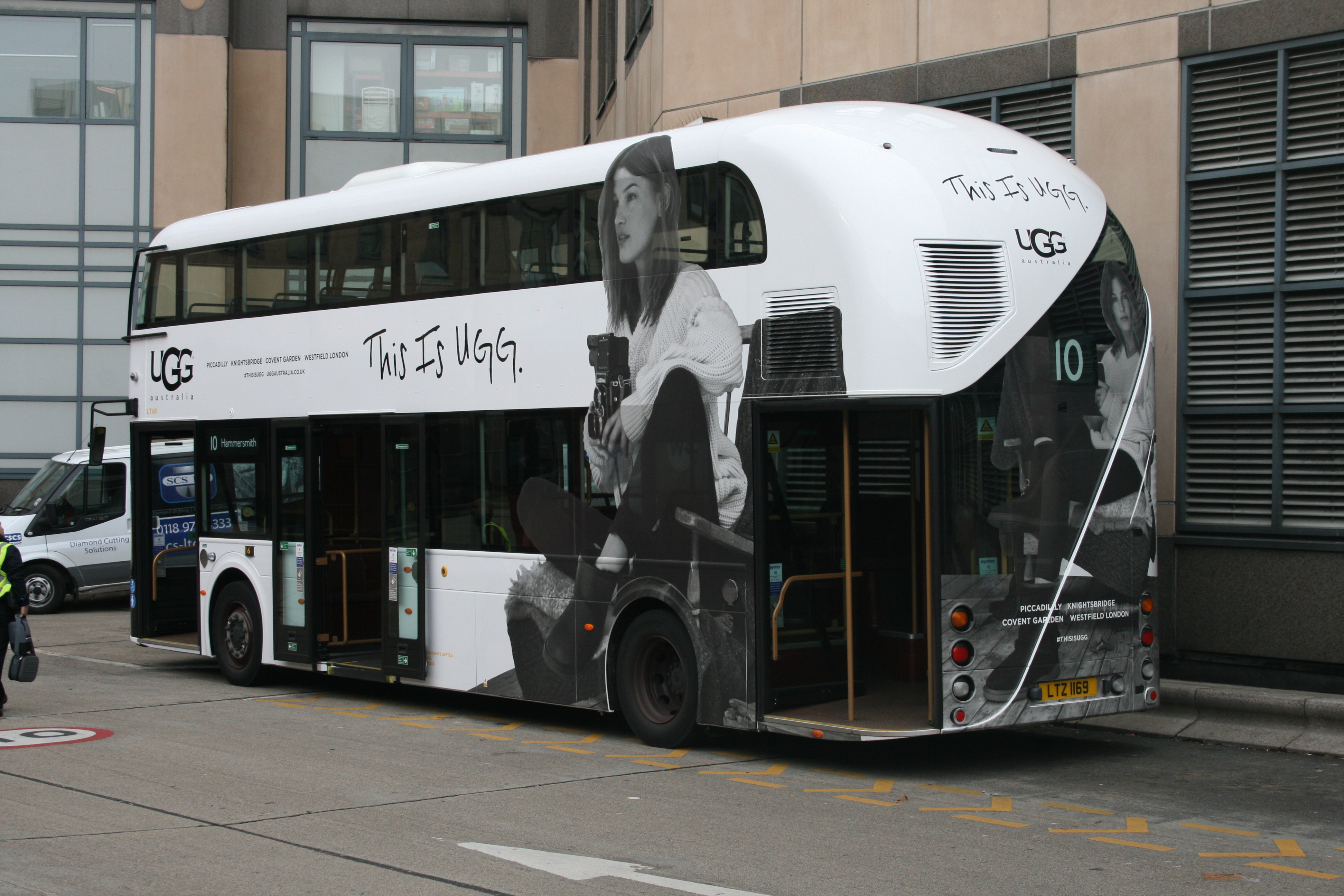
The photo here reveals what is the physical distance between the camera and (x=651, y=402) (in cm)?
1034

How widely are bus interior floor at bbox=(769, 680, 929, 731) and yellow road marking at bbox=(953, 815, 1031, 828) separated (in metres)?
0.81

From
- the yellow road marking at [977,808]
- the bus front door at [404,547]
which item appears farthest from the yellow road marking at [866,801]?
the bus front door at [404,547]

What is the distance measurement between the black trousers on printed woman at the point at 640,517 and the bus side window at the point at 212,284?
4730 millimetres

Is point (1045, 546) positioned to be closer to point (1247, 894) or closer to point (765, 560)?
point (765, 560)

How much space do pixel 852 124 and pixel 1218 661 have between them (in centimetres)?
592

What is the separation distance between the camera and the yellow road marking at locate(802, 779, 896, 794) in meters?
8.91

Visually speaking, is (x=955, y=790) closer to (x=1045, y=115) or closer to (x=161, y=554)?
(x=1045, y=115)

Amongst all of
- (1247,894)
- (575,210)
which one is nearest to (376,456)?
(575,210)

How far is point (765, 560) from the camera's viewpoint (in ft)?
31.4

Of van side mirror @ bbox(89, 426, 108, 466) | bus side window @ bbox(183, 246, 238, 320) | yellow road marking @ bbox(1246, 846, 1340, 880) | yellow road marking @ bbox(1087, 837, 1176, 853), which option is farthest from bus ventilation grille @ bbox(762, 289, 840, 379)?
van side mirror @ bbox(89, 426, 108, 466)

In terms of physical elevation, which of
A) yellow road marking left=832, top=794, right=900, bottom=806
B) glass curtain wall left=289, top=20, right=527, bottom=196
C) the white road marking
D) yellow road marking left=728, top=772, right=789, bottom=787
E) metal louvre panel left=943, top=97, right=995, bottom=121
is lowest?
yellow road marking left=728, top=772, right=789, bottom=787

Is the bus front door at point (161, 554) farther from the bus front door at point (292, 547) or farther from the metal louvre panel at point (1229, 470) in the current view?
the metal louvre panel at point (1229, 470)

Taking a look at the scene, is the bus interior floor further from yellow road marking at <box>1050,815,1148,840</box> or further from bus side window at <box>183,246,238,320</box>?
bus side window at <box>183,246,238,320</box>

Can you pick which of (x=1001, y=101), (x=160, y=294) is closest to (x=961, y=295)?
(x=1001, y=101)
